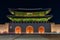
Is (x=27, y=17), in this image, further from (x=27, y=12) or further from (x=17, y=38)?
(x=17, y=38)

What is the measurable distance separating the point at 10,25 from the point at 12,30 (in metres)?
1.02

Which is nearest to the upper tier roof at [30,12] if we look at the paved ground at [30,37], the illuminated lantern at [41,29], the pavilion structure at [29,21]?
the pavilion structure at [29,21]

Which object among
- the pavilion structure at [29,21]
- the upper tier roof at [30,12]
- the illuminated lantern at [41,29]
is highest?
the upper tier roof at [30,12]

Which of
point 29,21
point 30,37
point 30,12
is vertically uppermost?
point 30,12

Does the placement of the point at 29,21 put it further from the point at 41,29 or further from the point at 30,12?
the point at 41,29

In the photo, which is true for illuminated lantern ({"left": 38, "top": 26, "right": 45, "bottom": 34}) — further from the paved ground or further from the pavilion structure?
the paved ground

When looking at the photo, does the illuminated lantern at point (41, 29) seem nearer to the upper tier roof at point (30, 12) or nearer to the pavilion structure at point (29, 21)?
the pavilion structure at point (29, 21)

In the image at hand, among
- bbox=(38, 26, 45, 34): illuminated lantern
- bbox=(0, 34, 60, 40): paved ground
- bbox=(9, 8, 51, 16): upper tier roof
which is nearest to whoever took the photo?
bbox=(0, 34, 60, 40): paved ground

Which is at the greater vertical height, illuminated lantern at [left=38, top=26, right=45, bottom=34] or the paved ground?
the paved ground

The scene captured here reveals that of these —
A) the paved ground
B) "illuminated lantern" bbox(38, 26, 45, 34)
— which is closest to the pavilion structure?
"illuminated lantern" bbox(38, 26, 45, 34)

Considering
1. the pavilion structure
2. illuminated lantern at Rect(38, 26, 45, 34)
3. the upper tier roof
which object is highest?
the upper tier roof

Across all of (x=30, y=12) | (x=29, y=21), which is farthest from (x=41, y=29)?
(x=30, y=12)

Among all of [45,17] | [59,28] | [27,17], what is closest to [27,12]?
[27,17]

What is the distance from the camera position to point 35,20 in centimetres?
3347
